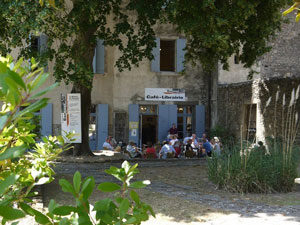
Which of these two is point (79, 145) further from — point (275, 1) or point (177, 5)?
point (275, 1)

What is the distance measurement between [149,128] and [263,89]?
15.4ft

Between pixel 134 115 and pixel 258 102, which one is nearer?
pixel 258 102

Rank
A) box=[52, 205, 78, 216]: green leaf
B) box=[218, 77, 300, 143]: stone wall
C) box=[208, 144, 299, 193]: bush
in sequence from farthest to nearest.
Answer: box=[218, 77, 300, 143]: stone wall → box=[208, 144, 299, 193]: bush → box=[52, 205, 78, 216]: green leaf

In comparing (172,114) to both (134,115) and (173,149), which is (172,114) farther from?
(173,149)

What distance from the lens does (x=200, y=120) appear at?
17328 mm

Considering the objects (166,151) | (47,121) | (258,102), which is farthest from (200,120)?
(47,121)

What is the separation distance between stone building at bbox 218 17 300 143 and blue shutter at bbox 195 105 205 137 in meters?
0.78

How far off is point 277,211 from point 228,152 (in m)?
1.96

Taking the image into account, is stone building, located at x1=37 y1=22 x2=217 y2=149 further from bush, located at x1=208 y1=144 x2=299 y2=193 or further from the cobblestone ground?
bush, located at x1=208 y1=144 x2=299 y2=193

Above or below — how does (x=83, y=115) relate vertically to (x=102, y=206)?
above

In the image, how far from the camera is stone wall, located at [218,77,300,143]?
1454cm

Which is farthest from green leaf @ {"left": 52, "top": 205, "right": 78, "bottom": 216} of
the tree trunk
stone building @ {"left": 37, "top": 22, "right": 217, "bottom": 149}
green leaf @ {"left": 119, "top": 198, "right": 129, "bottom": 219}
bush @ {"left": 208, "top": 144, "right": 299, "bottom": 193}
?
stone building @ {"left": 37, "top": 22, "right": 217, "bottom": 149}

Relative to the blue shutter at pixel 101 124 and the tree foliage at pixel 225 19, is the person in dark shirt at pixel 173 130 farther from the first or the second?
the tree foliage at pixel 225 19

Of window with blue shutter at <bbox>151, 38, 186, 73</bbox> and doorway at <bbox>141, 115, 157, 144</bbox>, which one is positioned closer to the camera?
doorway at <bbox>141, 115, 157, 144</bbox>
